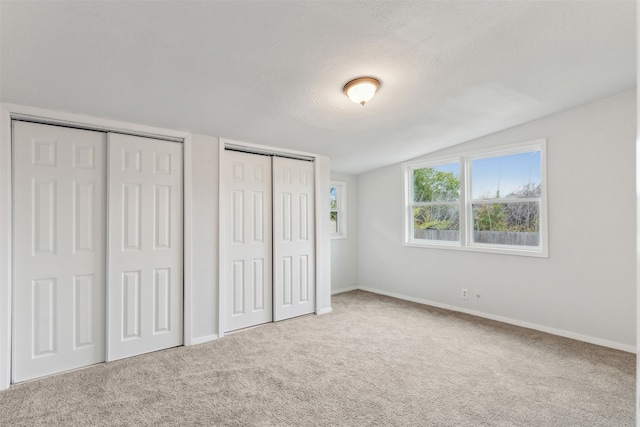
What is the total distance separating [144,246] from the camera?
3.00 meters

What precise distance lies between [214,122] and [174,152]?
0.52 meters

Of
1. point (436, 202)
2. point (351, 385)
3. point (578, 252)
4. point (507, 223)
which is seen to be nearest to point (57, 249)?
point (351, 385)

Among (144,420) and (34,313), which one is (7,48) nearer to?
(34,313)

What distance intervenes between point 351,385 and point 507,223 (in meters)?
2.84

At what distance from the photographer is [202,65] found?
2.14 metres

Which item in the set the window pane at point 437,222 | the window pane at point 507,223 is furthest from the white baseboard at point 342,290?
the window pane at point 507,223

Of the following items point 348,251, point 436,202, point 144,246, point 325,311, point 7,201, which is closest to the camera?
point 7,201

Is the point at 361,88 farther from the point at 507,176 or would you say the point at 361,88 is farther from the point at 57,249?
the point at 57,249

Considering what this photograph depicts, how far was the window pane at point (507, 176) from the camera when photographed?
3771 millimetres

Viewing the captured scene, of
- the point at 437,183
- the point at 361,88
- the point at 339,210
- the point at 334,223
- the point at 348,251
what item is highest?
the point at 361,88

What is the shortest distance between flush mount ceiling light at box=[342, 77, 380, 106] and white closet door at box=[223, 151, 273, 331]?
64.3 inches

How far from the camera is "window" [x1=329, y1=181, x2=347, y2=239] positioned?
552 centimetres

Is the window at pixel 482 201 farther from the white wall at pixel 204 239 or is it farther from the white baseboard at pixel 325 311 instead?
the white wall at pixel 204 239

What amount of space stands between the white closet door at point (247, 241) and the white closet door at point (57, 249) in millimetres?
1162
